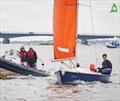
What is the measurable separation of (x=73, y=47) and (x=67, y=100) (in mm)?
7488

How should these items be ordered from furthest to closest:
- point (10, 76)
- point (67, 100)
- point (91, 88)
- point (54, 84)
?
point (10, 76) → point (54, 84) → point (91, 88) → point (67, 100)

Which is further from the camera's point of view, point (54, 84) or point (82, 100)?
point (54, 84)

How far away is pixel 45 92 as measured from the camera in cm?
2414

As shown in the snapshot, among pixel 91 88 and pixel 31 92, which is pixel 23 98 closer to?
pixel 31 92

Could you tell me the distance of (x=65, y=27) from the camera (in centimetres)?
2830

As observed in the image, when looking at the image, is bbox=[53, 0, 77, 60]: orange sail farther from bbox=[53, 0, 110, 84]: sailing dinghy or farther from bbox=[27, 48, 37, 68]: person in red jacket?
bbox=[27, 48, 37, 68]: person in red jacket

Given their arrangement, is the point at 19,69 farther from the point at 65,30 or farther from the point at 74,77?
the point at 74,77

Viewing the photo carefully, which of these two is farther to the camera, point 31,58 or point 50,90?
point 31,58

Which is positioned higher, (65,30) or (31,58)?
(65,30)

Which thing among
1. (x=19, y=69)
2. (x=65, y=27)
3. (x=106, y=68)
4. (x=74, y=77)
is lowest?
Result: (x=19, y=69)

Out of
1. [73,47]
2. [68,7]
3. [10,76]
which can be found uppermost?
[68,7]

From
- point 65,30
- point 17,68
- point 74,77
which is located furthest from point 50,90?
point 17,68

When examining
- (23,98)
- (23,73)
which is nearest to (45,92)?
(23,98)

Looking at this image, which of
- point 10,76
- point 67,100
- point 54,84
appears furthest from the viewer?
point 10,76
